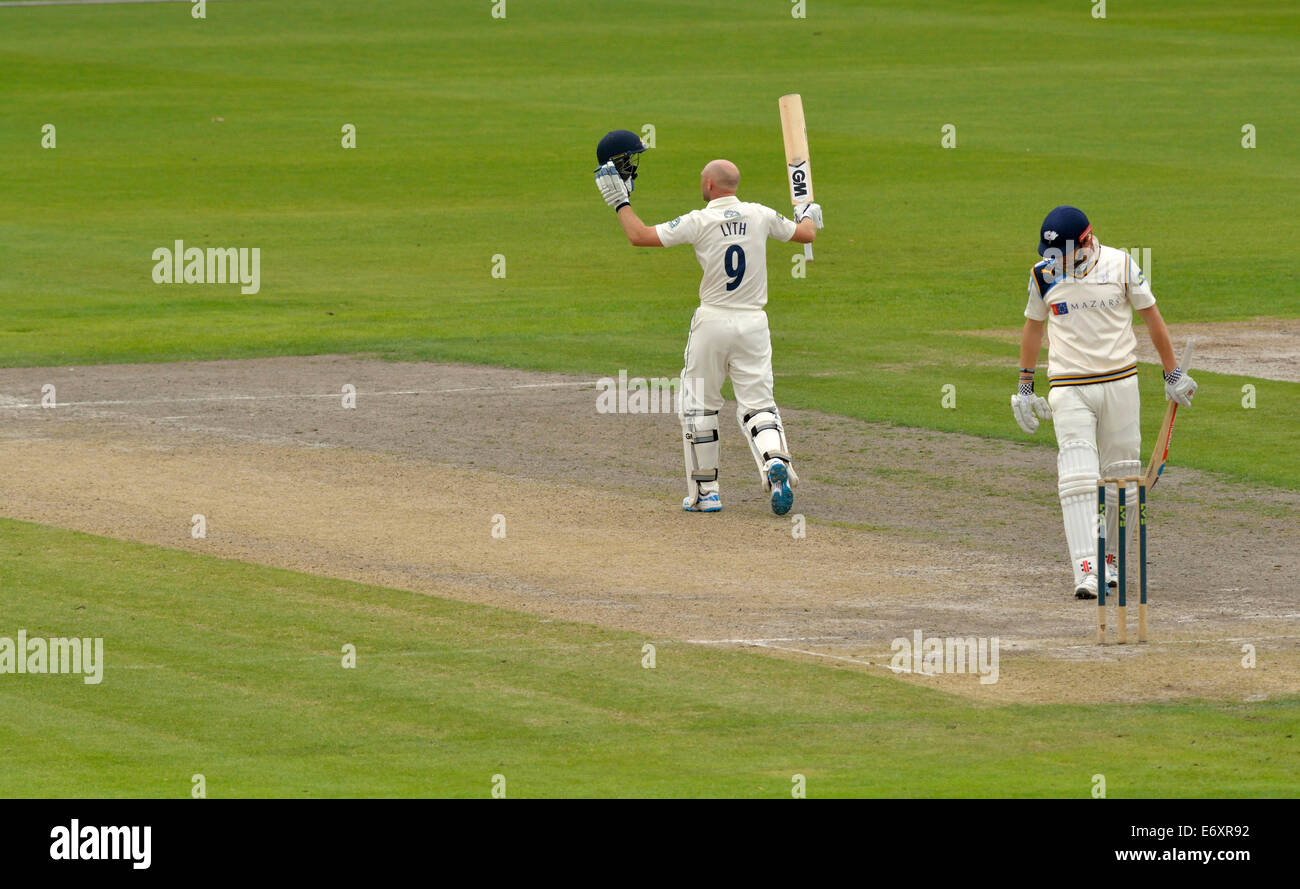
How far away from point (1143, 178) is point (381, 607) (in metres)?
28.0

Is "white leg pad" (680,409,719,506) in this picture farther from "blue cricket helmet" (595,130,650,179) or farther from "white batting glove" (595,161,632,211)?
"blue cricket helmet" (595,130,650,179)

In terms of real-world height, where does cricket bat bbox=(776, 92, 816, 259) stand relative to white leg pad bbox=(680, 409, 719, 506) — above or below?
above

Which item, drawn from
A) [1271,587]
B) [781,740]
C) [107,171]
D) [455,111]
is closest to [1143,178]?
[455,111]

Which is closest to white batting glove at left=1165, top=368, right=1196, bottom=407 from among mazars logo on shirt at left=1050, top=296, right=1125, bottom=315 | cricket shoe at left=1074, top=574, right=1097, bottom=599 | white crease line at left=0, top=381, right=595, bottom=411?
mazars logo on shirt at left=1050, top=296, right=1125, bottom=315

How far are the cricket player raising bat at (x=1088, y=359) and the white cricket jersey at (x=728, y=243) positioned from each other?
9.85ft

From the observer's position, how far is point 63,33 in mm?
58250

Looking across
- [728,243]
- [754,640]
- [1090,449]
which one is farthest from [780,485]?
[754,640]

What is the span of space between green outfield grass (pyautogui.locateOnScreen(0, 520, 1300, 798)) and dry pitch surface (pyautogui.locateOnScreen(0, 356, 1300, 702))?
0.52 m

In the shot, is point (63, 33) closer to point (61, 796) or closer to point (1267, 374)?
point (1267, 374)

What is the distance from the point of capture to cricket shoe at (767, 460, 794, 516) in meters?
14.8

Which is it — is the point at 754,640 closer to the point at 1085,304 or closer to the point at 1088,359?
the point at 1088,359

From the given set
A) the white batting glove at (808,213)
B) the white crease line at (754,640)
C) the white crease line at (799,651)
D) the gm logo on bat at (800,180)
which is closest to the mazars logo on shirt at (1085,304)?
the white crease line at (754,640)

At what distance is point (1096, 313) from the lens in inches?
491

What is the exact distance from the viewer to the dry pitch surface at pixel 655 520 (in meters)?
11.6
